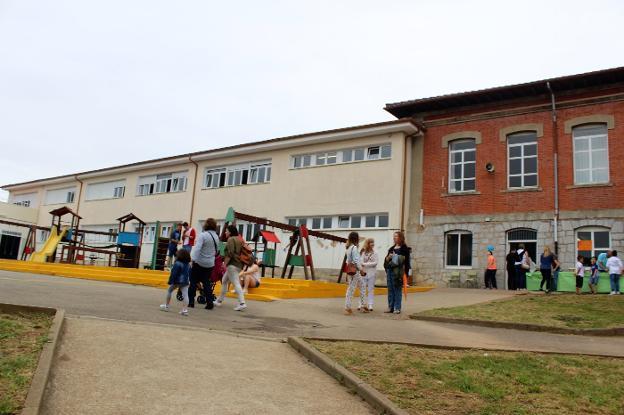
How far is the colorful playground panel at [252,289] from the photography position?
13.6 metres

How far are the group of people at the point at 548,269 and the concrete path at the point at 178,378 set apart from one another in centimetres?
1341

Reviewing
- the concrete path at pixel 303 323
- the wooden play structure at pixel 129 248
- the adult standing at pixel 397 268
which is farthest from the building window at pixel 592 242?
the wooden play structure at pixel 129 248

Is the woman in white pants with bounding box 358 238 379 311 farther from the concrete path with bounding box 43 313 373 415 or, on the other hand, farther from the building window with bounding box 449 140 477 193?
the building window with bounding box 449 140 477 193

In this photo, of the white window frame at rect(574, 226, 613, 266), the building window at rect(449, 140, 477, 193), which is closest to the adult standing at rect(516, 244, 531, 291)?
the white window frame at rect(574, 226, 613, 266)

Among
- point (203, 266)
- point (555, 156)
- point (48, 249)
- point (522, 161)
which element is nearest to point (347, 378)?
point (203, 266)

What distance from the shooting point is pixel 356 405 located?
479 centimetres

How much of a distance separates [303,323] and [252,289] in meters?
4.33

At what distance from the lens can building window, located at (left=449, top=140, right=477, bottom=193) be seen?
21.5m

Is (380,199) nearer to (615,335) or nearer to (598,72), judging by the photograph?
(598,72)

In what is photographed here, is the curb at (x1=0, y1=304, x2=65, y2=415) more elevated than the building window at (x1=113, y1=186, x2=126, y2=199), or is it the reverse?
the building window at (x1=113, y1=186, x2=126, y2=199)

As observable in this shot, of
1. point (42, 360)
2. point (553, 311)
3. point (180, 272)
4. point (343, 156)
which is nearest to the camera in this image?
point (42, 360)

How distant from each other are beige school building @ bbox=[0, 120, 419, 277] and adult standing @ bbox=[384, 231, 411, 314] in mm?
8362

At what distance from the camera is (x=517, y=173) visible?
2053cm

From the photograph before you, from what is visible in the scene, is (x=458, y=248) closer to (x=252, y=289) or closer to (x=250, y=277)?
(x=252, y=289)
